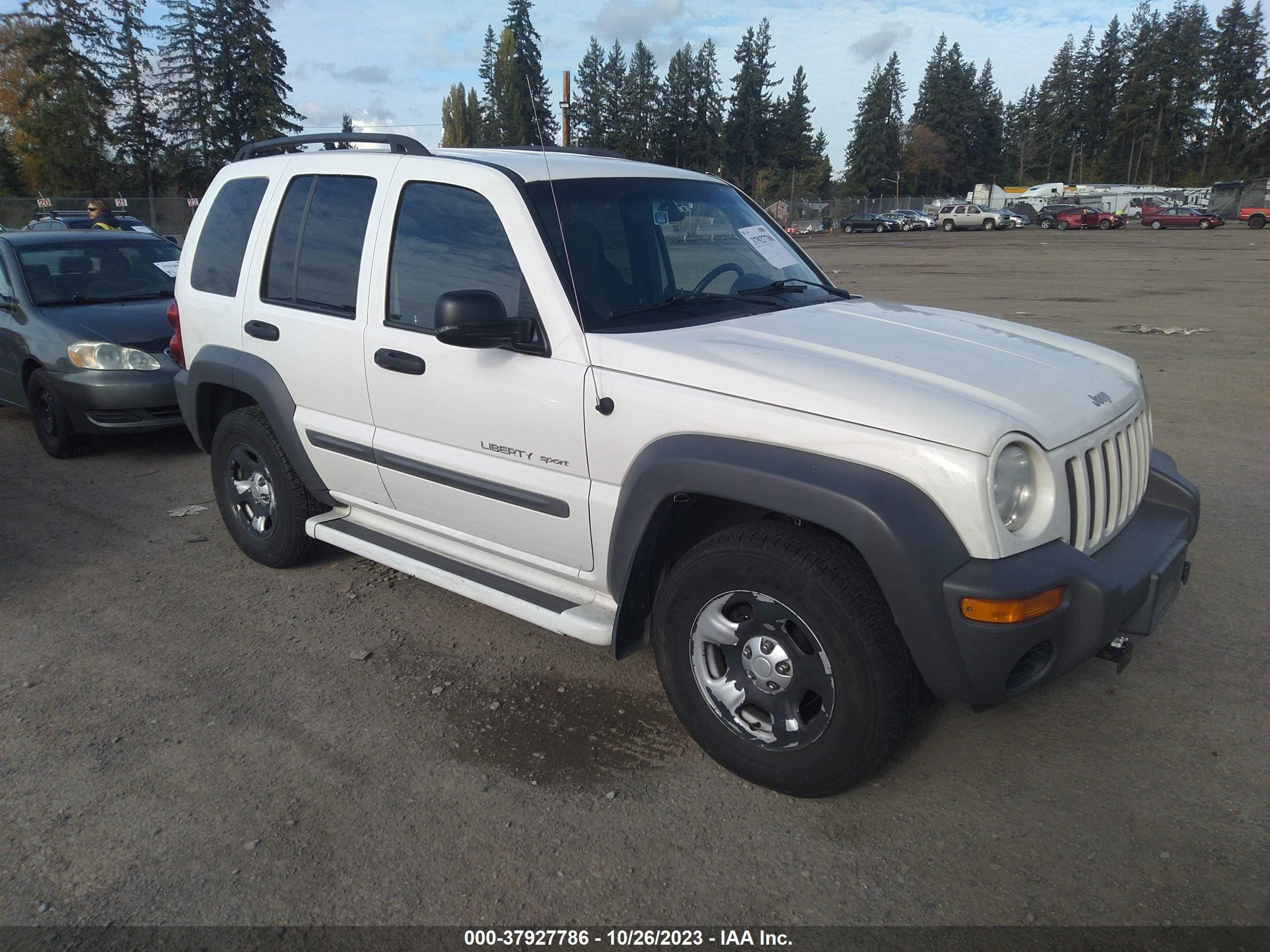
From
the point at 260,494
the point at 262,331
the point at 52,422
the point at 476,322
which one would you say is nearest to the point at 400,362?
the point at 476,322

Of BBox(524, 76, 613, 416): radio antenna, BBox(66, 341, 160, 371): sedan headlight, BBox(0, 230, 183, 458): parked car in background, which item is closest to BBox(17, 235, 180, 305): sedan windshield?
BBox(0, 230, 183, 458): parked car in background

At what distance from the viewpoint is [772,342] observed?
3088 millimetres

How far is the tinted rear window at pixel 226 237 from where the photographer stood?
15.0ft

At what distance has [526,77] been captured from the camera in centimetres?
502

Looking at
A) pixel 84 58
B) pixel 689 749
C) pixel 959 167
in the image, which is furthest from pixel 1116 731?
pixel 959 167

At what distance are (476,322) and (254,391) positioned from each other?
186 centimetres

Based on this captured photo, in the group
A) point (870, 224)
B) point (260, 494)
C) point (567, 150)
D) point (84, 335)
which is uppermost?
point (567, 150)

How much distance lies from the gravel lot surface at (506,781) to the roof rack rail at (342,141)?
211 centimetres

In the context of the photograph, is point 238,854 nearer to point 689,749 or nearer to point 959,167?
point 689,749

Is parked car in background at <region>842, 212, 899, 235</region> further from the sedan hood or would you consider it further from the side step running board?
the side step running board

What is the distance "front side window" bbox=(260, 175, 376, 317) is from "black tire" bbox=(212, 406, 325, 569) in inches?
27.5

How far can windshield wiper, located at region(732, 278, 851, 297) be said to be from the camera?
3.79 meters

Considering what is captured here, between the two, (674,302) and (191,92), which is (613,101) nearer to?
(191,92)

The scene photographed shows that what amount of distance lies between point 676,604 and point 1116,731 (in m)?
1.69
